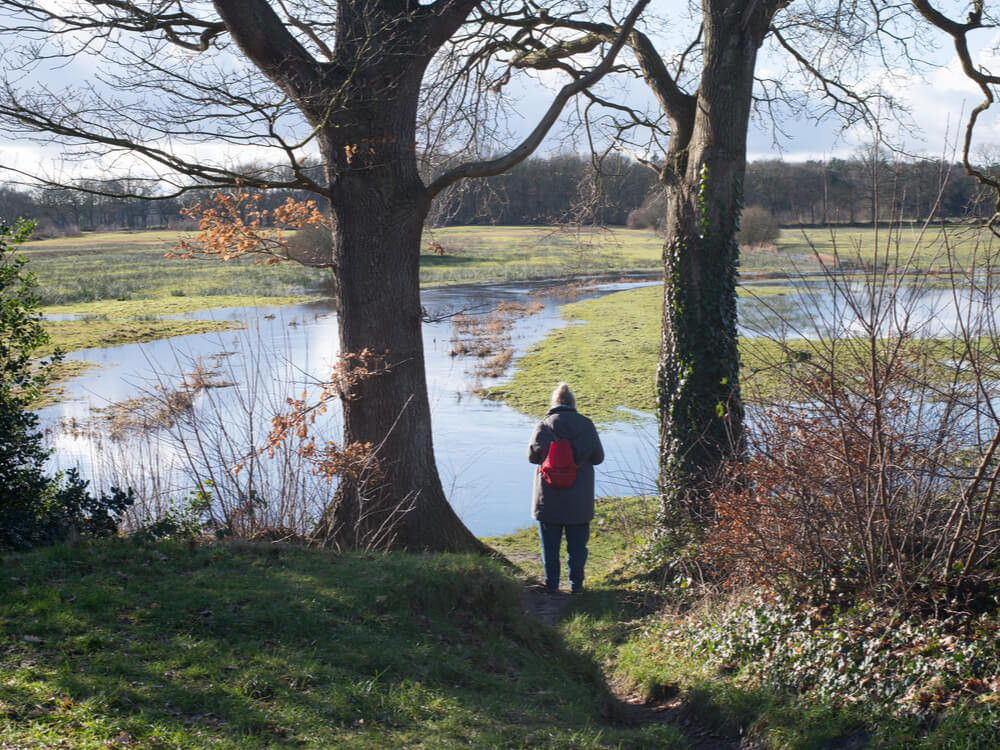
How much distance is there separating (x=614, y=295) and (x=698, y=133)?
3263 cm

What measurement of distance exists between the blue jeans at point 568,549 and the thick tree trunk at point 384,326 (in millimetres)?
1062

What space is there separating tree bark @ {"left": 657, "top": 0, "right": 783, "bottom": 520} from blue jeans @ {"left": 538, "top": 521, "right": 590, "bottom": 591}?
3.73 ft

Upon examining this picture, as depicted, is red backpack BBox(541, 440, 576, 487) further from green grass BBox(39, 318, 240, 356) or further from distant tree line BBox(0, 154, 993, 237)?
green grass BBox(39, 318, 240, 356)

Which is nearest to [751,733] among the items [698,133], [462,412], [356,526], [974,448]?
[974,448]

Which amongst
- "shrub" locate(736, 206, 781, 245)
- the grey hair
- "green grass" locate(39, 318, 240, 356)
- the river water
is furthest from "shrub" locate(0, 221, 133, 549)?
"shrub" locate(736, 206, 781, 245)

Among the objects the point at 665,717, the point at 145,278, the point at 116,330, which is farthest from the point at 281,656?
the point at 145,278

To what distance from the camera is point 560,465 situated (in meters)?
7.86

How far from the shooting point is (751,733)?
16.3 ft

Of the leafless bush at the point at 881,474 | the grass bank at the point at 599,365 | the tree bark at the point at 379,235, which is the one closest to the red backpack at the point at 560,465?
the tree bark at the point at 379,235

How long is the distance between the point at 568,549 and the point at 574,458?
0.94 m

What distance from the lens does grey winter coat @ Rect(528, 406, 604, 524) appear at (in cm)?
793

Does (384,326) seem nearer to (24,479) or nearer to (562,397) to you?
(562,397)

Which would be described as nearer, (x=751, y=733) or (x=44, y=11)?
(x=751, y=733)

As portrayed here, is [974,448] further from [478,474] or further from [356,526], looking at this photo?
[478,474]
